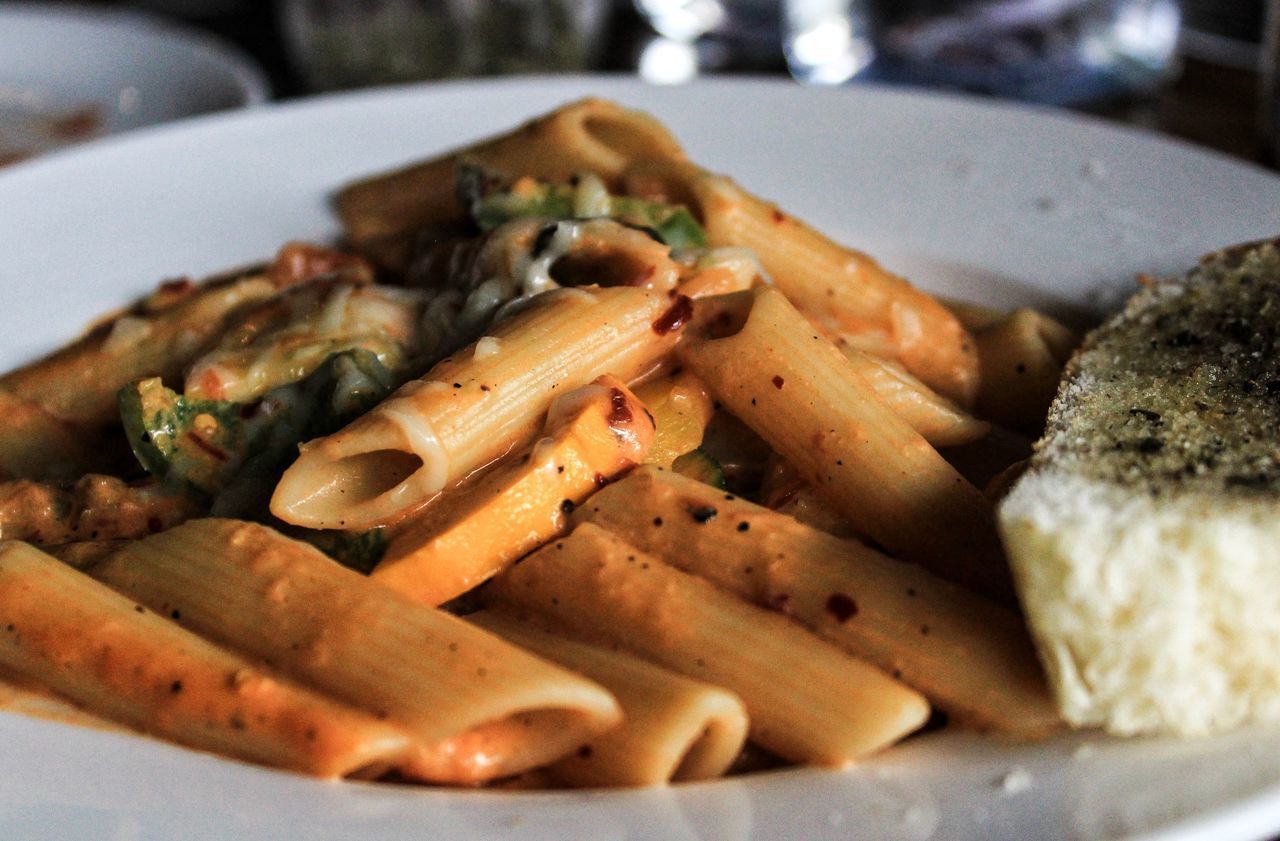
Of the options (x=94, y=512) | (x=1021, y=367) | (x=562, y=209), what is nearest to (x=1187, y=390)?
(x=1021, y=367)

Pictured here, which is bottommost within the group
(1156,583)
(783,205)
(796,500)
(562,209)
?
(796,500)

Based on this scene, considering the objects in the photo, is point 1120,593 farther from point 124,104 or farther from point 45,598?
point 124,104

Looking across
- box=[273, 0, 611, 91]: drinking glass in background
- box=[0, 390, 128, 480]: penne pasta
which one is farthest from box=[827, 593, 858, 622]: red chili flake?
box=[273, 0, 611, 91]: drinking glass in background

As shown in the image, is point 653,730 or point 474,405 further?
point 474,405

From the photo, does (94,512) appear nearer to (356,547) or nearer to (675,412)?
(356,547)

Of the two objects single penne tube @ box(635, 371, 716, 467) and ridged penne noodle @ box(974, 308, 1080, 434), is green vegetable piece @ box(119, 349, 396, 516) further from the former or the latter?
ridged penne noodle @ box(974, 308, 1080, 434)

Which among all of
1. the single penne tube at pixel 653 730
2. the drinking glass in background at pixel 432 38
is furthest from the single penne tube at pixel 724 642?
the drinking glass in background at pixel 432 38

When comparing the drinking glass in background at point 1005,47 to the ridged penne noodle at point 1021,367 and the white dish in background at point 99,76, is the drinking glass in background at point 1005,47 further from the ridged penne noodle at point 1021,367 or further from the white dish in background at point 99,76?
the ridged penne noodle at point 1021,367
